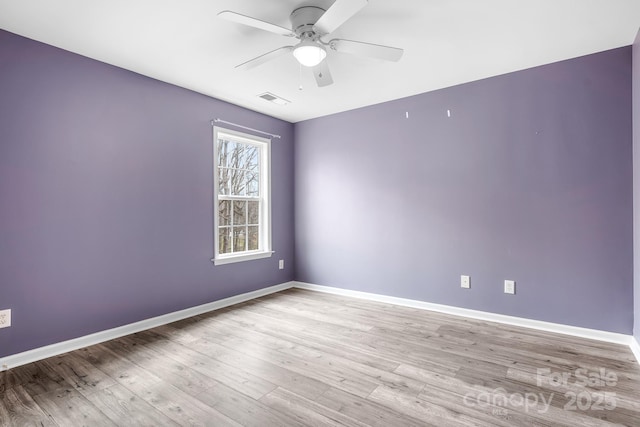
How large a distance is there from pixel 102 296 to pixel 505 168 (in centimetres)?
396

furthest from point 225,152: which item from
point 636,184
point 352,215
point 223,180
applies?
point 636,184

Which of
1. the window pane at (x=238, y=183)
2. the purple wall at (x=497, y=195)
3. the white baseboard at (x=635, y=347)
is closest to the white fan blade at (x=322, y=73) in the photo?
the purple wall at (x=497, y=195)

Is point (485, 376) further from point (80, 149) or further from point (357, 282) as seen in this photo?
point (80, 149)

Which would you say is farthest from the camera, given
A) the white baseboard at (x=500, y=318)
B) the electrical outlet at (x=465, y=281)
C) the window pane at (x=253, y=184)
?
the window pane at (x=253, y=184)

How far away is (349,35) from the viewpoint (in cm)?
243

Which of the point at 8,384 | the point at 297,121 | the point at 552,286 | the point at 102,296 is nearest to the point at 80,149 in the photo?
the point at 102,296

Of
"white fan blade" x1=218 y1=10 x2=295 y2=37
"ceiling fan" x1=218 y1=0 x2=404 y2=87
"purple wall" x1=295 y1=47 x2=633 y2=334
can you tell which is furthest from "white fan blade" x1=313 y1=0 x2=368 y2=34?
"purple wall" x1=295 y1=47 x2=633 y2=334

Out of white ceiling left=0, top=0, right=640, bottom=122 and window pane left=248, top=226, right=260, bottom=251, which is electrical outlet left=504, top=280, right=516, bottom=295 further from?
window pane left=248, top=226, right=260, bottom=251

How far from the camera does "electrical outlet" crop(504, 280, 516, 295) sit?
10.3 ft

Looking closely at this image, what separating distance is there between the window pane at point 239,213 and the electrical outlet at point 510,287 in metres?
3.12

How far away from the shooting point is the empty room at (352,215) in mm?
2037

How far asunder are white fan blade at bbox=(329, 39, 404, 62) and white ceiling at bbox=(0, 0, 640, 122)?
7.7 inches

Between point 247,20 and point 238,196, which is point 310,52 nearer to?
point 247,20

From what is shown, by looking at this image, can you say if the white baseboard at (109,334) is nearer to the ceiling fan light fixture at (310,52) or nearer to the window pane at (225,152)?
the window pane at (225,152)
